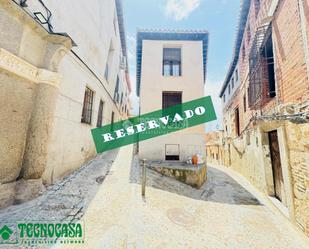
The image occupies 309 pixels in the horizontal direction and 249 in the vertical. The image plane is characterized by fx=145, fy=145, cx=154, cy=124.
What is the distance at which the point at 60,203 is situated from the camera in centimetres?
358

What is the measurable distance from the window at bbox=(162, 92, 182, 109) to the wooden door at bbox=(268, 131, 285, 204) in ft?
15.7

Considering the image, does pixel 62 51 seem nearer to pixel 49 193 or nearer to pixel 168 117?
pixel 49 193

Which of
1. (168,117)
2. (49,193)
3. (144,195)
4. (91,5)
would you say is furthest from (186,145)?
(91,5)

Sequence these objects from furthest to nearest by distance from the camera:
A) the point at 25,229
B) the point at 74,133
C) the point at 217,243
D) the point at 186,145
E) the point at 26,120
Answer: the point at 186,145, the point at 74,133, the point at 26,120, the point at 217,243, the point at 25,229

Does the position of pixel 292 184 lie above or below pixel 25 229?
above

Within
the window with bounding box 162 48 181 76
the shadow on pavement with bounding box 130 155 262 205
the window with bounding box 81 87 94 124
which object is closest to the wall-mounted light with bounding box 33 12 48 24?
the window with bounding box 81 87 94 124

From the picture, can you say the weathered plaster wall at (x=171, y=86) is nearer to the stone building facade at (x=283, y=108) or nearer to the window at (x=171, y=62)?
the window at (x=171, y=62)

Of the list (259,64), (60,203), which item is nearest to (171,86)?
(259,64)

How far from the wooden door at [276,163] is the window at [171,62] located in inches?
229

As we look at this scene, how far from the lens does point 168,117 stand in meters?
8.50

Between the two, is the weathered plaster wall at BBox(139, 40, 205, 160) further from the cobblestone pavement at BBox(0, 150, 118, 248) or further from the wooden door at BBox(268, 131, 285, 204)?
the cobblestone pavement at BBox(0, 150, 118, 248)

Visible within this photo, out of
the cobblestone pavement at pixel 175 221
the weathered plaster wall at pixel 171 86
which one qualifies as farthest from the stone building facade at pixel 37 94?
the weathered plaster wall at pixel 171 86

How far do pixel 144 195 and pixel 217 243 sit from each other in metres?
2.09

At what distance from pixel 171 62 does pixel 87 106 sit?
5.63 m
